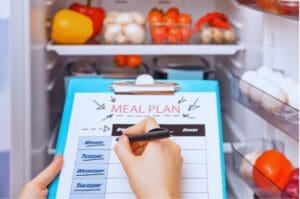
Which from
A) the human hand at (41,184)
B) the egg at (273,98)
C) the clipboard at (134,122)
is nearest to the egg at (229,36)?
the egg at (273,98)

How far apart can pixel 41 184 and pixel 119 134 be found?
0.18m

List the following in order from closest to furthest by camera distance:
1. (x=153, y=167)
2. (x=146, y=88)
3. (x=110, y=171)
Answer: (x=153, y=167) → (x=110, y=171) → (x=146, y=88)

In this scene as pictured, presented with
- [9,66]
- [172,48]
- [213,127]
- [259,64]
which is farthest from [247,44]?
[9,66]

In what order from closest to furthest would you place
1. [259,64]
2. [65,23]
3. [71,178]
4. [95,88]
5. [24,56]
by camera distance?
[71,178], [95,88], [24,56], [259,64], [65,23]

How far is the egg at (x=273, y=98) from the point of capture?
1.06 meters

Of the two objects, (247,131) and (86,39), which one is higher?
(86,39)

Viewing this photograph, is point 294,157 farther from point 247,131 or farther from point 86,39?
point 86,39

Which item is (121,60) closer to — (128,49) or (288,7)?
(128,49)

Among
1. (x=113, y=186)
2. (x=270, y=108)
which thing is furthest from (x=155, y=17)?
(x=113, y=186)

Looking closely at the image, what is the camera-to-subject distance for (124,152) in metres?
0.83

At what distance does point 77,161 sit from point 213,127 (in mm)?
274

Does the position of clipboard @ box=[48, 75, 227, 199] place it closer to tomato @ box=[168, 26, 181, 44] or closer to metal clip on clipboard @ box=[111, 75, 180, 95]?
metal clip on clipboard @ box=[111, 75, 180, 95]

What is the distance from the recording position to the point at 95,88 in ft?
3.34

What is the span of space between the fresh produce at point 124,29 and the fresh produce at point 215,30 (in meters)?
0.20
